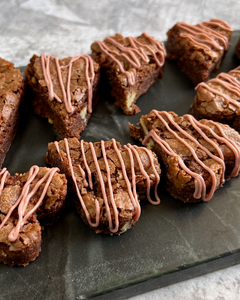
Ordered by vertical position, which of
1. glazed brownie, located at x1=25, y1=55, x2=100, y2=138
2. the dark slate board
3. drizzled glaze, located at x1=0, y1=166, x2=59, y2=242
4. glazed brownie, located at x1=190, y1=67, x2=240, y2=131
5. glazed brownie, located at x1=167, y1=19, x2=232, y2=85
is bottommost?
the dark slate board

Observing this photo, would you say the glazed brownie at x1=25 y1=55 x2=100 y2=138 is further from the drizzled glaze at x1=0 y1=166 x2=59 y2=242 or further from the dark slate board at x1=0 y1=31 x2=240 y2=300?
the drizzled glaze at x1=0 y1=166 x2=59 y2=242

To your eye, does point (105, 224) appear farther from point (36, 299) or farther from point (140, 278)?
point (36, 299)

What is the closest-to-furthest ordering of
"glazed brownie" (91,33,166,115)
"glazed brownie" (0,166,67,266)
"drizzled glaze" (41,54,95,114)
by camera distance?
1. "glazed brownie" (0,166,67,266)
2. "drizzled glaze" (41,54,95,114)
3. "glazed brownie" (91,33,166,115)

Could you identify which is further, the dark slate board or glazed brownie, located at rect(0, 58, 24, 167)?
glazed brownie, located at rect(0, 58, 24, 167)

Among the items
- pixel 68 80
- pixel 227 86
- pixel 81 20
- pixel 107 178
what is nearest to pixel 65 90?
pixel 68 80

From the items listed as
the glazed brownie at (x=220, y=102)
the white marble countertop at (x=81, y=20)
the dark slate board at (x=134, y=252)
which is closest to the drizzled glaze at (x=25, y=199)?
the dark slate board at (x=134, y=252)

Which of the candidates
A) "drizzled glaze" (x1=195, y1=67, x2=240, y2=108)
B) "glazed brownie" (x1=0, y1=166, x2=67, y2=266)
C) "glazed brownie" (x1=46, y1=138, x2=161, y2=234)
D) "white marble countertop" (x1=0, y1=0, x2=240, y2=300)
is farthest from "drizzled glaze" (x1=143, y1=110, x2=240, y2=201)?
"white marble countertop" (x1=0, y1=0, x2=240, y2=300)
